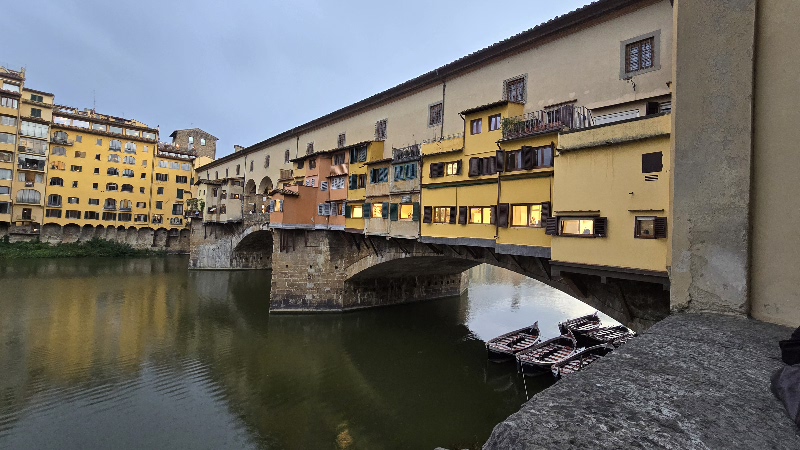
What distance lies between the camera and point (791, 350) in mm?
3418

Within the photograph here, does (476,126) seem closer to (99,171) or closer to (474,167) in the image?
(474,167)

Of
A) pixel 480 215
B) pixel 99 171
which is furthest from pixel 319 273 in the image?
pixel 99 171

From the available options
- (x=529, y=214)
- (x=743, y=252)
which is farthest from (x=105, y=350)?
(x=743, y=252)

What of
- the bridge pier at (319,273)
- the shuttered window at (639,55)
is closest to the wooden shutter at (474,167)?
the shuttered window at (639,55)

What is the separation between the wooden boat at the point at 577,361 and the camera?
16.0m

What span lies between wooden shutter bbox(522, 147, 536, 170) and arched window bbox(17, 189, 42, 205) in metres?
65.1

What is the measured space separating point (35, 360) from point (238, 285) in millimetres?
23327

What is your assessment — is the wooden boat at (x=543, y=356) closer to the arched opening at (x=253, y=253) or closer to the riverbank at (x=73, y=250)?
the arched opening at (x=253, y=253)

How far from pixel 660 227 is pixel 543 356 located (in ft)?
30.7

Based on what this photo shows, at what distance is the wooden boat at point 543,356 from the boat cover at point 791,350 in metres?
14.1

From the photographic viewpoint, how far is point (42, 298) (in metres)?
28.8

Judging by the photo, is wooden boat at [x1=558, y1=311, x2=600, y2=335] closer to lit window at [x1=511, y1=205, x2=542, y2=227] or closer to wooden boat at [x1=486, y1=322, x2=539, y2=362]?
wooden boat at [x1=486, y1=322, x2=539, y2=362]

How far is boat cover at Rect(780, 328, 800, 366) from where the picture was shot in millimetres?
3402

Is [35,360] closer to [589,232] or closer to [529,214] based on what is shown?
[529,214]
